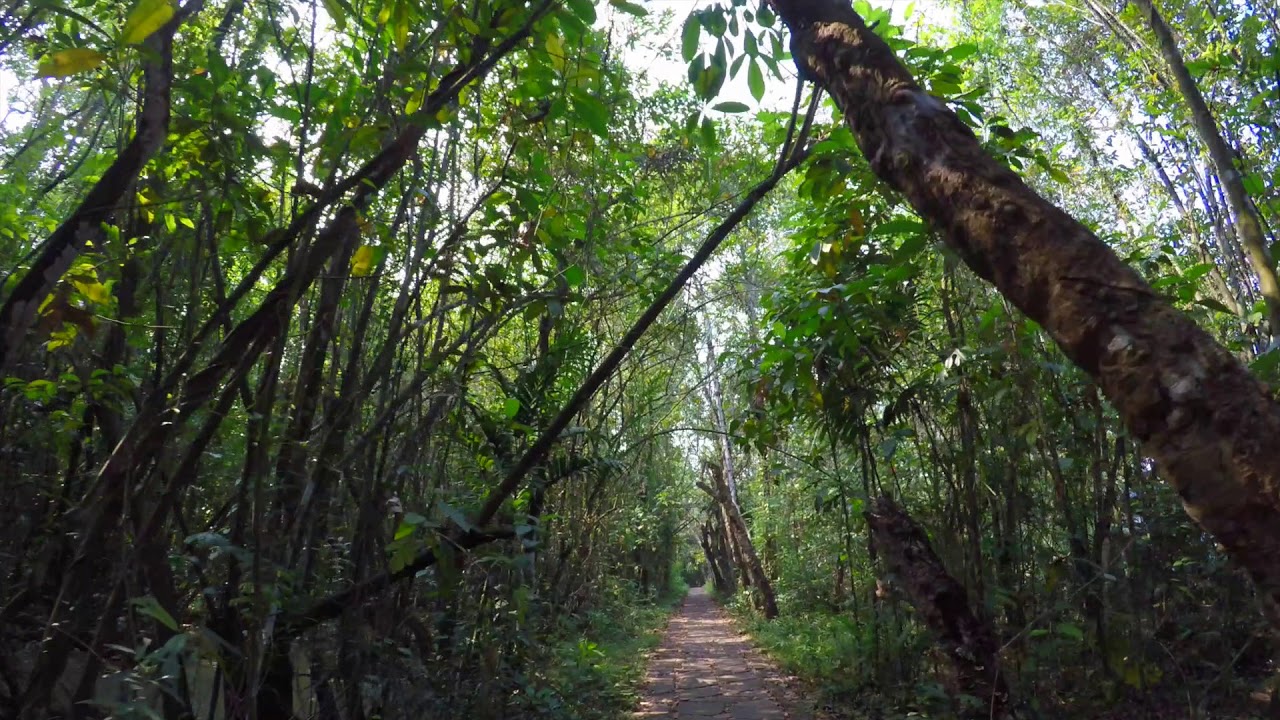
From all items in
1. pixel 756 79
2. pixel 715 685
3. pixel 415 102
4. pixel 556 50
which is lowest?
pixel 715 685

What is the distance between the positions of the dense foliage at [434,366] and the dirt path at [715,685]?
0.77m

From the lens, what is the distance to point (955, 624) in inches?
184

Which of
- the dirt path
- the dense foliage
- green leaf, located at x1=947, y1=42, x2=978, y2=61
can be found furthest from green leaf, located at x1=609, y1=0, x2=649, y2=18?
the dirt path

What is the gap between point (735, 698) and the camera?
877cm

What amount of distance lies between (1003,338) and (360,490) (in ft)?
11.9

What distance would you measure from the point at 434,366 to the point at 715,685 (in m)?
7.56

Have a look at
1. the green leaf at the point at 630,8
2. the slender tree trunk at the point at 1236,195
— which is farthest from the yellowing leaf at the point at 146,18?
the slender tree trunk at the point at 1236,195

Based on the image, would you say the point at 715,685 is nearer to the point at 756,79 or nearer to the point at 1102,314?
the point at 756,79

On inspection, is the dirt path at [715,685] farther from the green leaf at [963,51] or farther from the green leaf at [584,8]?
the green leaf at [584,8]

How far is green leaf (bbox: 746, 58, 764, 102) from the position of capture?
2.90 m

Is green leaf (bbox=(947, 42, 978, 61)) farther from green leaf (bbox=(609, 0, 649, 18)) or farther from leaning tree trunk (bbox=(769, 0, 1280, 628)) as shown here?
leaning tree trunk (bbox=(769, 0, 1280, 628))


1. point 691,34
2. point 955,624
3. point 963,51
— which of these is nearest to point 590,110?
point 691,34

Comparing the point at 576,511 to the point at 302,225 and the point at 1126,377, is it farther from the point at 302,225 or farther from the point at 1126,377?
the point at 1126,377

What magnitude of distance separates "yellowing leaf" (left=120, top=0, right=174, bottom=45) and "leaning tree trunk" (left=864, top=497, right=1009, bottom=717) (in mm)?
4393
